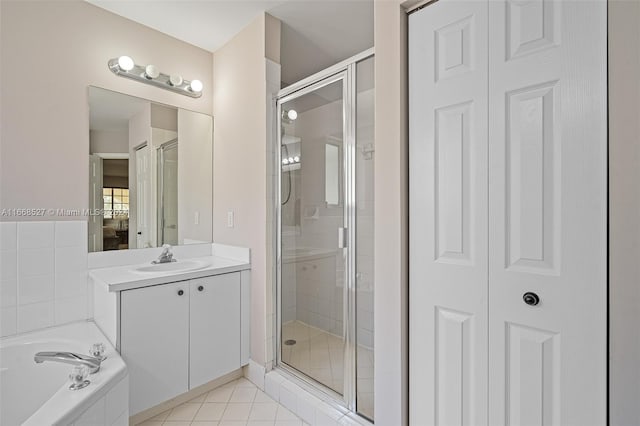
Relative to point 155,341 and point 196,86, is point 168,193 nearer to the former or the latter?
point 196,86

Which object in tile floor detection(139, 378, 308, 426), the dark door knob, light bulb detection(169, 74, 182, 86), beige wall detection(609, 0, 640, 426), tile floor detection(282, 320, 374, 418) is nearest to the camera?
beige wall detection(609, 0, 640, 426)

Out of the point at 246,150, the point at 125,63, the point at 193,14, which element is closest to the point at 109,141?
the point at 125,63

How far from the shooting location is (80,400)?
3.96 ft

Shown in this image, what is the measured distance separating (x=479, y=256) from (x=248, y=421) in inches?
63.8

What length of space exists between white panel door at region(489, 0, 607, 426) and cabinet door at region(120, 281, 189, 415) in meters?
1.69

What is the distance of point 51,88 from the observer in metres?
1.88

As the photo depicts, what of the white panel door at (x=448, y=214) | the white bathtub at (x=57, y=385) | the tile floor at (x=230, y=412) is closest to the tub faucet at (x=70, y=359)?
the white bathtub at (x=57, y=385)

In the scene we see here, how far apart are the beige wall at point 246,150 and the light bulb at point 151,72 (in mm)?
513

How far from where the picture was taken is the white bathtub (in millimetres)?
1201

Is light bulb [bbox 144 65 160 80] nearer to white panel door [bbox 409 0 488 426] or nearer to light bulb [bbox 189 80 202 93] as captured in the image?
light bulb [bbox 189 80 202 93]

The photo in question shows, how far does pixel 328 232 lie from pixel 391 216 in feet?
1.90

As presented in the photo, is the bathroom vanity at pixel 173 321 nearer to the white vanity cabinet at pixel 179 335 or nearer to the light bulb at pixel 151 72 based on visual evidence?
the white vanity cabinet at pixel 179 335

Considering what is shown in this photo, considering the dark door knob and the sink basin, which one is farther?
the sink basin

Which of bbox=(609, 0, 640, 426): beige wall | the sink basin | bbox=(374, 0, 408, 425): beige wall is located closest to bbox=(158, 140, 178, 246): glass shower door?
the sink basin
